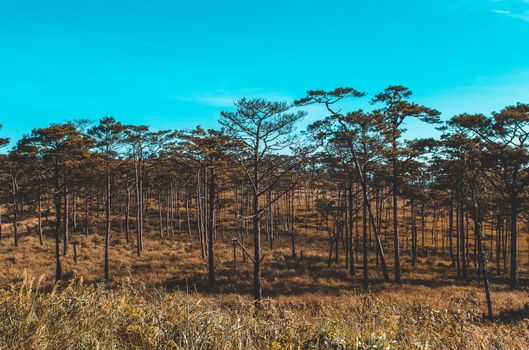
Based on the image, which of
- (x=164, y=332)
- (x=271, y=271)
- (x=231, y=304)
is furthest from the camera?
(x=271, y=271)

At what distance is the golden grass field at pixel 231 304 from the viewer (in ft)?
13.1

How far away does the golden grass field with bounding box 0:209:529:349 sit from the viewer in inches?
157

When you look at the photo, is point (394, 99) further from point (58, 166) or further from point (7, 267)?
point (7, 267)

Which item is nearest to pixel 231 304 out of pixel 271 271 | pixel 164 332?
pixel 164 332

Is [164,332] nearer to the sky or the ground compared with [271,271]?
nearer to the sky

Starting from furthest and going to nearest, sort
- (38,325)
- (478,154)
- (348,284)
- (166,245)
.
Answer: (166,245) < (348,284) < (478,154) < (38,325)

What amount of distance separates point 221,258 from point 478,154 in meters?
22.7

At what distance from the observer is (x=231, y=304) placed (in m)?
10.8

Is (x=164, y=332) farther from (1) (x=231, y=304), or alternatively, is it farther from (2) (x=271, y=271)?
(2) (x=271, y=271)

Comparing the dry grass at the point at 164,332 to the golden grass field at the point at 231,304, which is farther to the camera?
the golden grass field at the point at 231,304

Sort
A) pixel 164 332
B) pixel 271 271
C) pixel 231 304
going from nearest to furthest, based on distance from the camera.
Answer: pixel 164 332, pixel 231 304, pixel 271 271

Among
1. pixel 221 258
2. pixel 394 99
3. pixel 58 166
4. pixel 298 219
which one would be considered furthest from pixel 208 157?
pixel 298 219

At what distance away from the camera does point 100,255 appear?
3086cm

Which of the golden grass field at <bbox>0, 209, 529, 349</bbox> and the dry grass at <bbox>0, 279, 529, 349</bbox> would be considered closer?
the dry grass at <bbox>0, 279, 529, 349</bbox>
